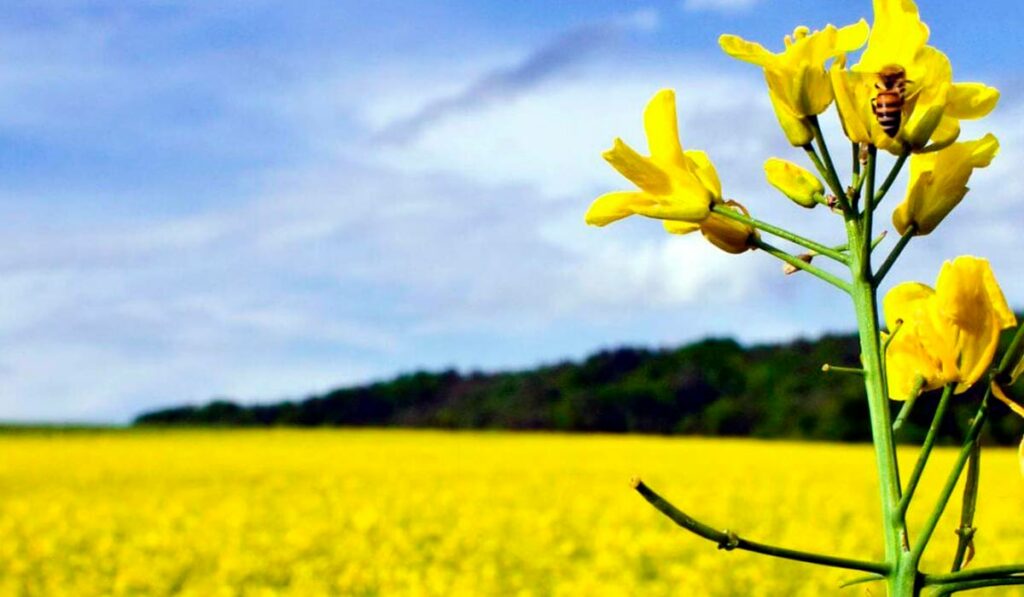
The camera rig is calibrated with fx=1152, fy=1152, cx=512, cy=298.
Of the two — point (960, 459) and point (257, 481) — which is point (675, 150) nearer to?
point (960, 459)

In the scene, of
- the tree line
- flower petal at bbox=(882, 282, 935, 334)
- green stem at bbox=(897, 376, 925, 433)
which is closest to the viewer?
green stem at bbox=(897, 376, 925, 433)

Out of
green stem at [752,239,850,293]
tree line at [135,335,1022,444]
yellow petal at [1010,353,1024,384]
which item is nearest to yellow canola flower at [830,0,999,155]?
green stem at [752,239,850,293]

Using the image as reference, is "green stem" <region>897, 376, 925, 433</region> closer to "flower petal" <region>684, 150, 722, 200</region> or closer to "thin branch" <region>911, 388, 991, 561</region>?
"thin branch" <region>911, 388, 991, 561</region>

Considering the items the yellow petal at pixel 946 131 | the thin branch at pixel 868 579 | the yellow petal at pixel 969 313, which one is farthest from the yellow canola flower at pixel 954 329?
the thin branch at pixel 868 579

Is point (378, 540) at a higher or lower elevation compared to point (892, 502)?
lower

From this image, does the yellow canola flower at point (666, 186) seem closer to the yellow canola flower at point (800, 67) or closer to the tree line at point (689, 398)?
the yellow canola flower at point (800, 67)

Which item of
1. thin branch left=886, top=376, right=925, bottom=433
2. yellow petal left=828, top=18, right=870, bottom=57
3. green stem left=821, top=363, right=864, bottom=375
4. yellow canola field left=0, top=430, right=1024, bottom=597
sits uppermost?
yellow petal left=828, top=18, right=870, bottom=57

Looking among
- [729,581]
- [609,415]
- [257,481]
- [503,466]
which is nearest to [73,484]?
[257,481]
